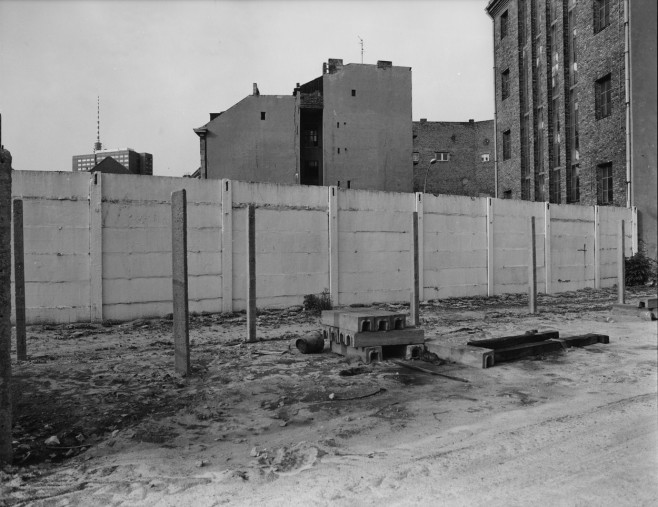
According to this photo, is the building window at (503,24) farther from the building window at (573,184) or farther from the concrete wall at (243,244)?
the concrete wall at (243,244)

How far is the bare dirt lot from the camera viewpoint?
2.85m

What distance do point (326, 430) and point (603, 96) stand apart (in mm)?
23071

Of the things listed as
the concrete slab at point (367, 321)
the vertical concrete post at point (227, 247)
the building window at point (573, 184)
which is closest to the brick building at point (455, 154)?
the building window at point (573, 184)

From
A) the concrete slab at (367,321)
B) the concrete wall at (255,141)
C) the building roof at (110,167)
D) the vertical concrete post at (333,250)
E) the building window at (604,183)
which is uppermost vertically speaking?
the concrete wall at (255,141)

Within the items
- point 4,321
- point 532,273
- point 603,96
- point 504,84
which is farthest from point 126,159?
point 4,321

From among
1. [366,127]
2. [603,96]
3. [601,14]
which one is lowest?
[603,96]

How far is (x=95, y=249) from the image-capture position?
31.2 ft

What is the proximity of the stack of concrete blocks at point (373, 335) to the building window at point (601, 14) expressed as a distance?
20.9 metres

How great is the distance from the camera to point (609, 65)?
68.2ft

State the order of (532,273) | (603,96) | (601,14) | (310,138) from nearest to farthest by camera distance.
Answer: (532,273)
(601,14)
(603,96)
(310,138)

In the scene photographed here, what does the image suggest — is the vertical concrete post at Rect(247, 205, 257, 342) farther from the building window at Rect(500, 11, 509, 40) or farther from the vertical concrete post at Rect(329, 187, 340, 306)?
the building window at Rect(500, 11, 509, 40)

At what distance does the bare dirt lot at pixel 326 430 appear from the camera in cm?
285

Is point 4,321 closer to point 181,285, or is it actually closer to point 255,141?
point 181,285

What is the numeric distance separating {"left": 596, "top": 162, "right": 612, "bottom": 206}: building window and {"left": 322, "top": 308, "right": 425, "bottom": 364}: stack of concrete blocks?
18820 millimetres
